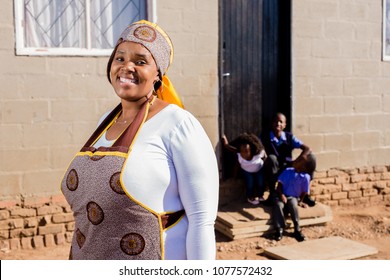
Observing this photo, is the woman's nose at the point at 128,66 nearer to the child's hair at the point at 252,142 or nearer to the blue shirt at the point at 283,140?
the child's hair at the point at 252,142

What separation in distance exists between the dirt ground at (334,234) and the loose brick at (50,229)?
0.17 metres

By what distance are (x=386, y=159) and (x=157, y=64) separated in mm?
6269

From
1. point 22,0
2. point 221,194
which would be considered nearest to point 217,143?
point 221,194

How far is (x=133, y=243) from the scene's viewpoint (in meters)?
1.99

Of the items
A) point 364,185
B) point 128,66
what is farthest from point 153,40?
point 364,185

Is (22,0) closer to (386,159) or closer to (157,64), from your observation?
(157,64)

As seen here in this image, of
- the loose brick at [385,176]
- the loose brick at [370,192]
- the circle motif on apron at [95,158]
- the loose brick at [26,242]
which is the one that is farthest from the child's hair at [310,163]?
the circle motif on apron at [95,158]

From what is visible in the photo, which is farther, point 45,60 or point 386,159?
point 386,159

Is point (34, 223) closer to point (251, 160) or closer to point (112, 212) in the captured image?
point (251, 160)

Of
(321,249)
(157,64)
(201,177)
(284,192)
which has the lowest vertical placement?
(321,249)

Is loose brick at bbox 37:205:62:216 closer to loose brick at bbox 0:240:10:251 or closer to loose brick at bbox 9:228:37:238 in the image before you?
loose brick at bbox 9:228:37:238

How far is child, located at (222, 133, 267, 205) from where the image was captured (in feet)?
20.9

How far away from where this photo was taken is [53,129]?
542 centimetres

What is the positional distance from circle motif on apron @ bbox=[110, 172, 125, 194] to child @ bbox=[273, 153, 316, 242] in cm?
423
